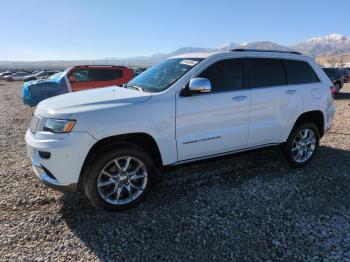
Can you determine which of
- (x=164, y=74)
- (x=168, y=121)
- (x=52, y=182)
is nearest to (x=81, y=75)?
(x=164, y=74)

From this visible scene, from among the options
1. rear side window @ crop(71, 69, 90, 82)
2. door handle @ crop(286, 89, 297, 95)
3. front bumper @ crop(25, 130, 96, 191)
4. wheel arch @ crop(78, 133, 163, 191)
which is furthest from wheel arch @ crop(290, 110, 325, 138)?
rear side window @ crop(71, 69, 90, 82)

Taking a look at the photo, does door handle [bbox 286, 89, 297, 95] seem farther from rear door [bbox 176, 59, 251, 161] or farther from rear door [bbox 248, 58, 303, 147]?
rear door [bbox 176, 59, 251, 161]

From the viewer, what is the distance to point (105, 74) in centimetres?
1179

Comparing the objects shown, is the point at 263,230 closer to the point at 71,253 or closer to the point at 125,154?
the point at 125,154

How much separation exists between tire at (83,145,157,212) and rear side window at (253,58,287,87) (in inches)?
81.3

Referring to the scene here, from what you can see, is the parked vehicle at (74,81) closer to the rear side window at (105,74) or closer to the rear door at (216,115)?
the rear side window at (105,74)

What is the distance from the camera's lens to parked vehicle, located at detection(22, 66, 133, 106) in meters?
10.7

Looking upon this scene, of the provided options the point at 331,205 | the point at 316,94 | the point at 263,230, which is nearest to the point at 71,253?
the point at 263,230

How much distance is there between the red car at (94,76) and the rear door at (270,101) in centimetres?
791

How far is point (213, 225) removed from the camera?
11.7 feet

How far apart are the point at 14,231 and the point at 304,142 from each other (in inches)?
176

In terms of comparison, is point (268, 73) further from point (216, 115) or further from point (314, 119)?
point (314, 119)

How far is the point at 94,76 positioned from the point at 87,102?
8371 mm

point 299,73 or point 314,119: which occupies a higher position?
point 299,73
